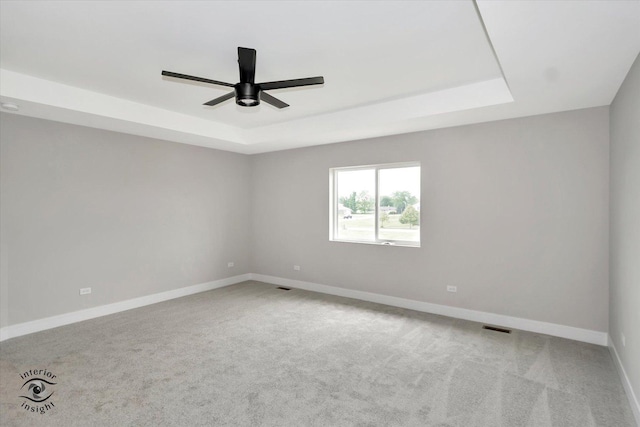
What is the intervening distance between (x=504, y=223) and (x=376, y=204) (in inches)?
71.0

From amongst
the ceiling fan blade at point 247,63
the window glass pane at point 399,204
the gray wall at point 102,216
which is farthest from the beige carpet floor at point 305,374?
the ceiling fan blade at point 247,63

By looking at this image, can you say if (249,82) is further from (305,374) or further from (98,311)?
(98,311)

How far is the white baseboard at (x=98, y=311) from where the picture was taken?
3.72 metres

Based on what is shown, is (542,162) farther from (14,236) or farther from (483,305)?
(14,236)

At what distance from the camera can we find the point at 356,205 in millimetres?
5449

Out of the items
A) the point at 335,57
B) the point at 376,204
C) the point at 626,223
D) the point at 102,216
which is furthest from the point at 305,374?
the point at 102,216

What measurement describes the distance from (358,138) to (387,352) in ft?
10.1

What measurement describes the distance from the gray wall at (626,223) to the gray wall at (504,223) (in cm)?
26

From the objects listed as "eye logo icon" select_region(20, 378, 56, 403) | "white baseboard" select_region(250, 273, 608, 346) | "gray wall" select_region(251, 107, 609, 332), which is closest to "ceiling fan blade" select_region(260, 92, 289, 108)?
"gray wall" select_region(251, 107, 609, 332)

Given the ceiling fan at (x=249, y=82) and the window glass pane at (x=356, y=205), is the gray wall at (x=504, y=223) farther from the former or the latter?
the ceiling fan at (x=249, y=82)

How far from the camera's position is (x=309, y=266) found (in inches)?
227

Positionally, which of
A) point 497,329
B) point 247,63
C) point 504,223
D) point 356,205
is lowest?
point 497,329

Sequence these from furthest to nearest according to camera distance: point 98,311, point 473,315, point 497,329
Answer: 1. point 98,311
2. point 473,315
3. point 497,329

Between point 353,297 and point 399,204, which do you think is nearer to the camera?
point 399,204
